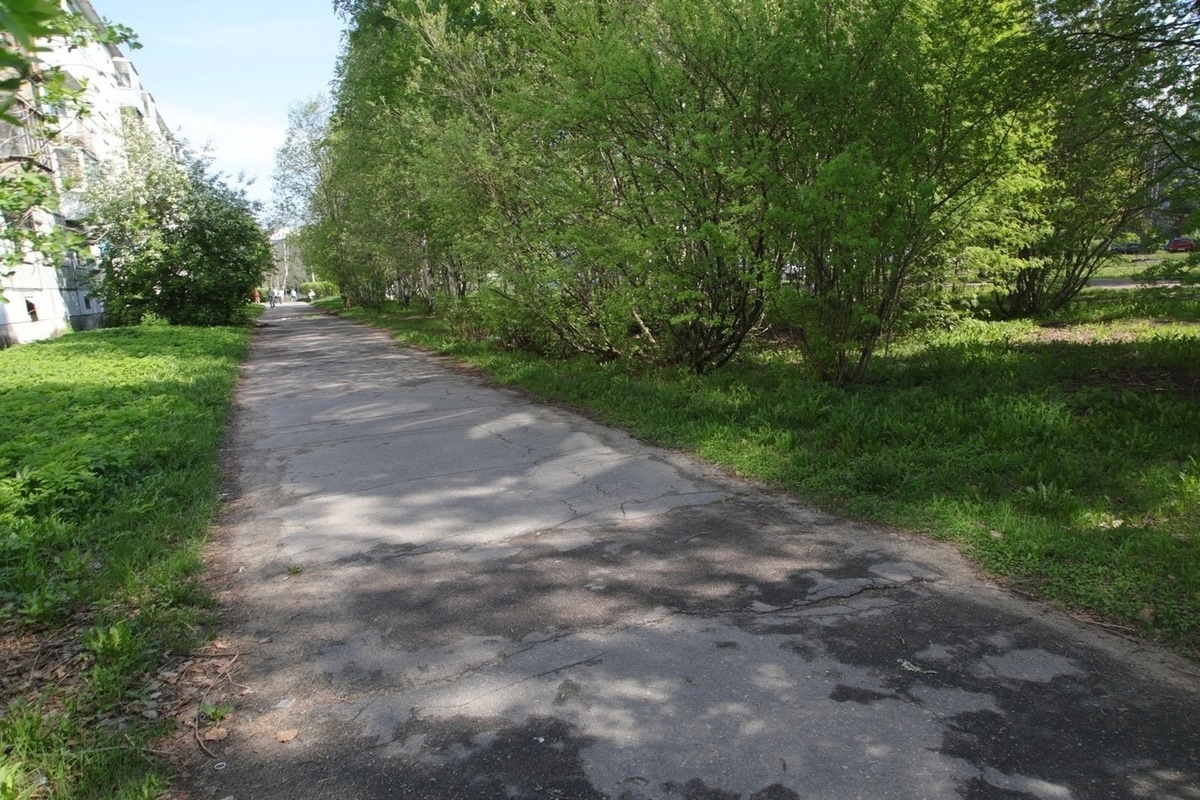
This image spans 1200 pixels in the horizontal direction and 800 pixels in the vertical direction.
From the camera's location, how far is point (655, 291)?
960 cm

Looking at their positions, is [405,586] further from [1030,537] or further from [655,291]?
[655,291]

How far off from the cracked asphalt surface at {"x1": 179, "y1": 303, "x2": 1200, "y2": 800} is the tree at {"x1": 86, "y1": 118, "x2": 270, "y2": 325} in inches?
855

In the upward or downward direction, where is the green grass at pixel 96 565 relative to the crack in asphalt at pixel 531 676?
upward

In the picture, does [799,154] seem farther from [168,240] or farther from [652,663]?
[168,240]

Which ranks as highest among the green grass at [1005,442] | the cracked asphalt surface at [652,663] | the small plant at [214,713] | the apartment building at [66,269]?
the apartment building at [66,269]

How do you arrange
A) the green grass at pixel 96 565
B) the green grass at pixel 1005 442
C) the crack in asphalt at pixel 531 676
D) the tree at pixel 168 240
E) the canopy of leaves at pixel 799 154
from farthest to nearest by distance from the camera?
the tree at pixel 168 240, the canopy of leaves at pixel 799 154, the green grass at pixel 1005 442, the crack in asphalt at pixel 531 676, the green grass at pixel 96 565

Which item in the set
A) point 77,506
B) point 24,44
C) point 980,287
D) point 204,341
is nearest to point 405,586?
point 77,506

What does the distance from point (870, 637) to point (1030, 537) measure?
5.44ft

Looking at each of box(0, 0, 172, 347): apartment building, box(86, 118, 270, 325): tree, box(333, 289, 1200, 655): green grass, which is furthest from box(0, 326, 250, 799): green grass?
box(86, 118, 270, 325): tree

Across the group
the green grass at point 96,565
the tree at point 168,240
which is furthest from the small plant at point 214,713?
the tree at point 168,240

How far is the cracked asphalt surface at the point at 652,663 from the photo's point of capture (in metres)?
2.73


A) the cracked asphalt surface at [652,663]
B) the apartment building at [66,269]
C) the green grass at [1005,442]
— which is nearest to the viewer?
the cracked asphalt surface at [652,663]

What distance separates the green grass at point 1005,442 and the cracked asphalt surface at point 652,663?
35 cm

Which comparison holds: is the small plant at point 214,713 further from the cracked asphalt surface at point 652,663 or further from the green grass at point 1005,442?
the green grass at point 1005,442
